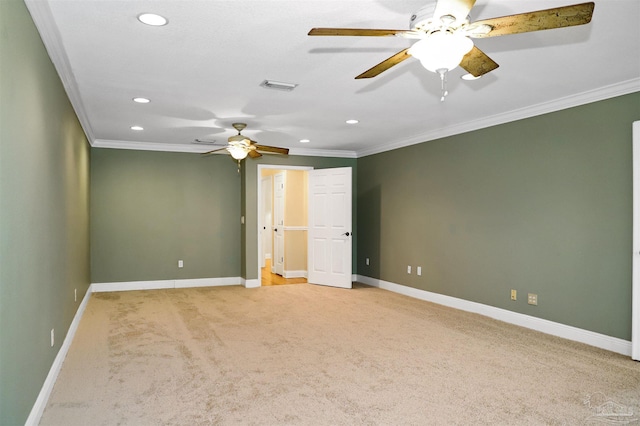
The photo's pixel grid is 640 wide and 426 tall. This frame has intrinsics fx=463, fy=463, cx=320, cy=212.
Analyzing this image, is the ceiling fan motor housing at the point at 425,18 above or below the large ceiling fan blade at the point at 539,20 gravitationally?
above

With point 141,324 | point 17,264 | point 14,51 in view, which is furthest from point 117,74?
point 141,324

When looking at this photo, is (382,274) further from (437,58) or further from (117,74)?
(437,58)

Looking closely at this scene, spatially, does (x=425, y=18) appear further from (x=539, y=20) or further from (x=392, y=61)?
(x=539, y=20)

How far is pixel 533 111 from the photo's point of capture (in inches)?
199

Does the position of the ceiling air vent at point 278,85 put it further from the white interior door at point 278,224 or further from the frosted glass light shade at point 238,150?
the white interior door at point 278,224

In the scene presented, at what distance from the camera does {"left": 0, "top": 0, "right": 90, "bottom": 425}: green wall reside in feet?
7.08

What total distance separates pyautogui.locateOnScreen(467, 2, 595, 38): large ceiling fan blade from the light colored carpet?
2.25 meters

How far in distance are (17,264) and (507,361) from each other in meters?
3.70

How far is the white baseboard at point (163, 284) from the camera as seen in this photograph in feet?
24.2

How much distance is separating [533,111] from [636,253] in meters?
1.84

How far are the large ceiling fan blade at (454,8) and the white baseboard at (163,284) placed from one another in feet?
21.6

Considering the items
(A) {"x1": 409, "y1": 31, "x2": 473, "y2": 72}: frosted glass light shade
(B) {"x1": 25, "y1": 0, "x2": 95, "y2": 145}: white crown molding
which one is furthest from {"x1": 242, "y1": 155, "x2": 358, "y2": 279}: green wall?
(A) {"x1": 409, "y1": 31, "x2": 473, "y2": 72}: frosted glass light shade

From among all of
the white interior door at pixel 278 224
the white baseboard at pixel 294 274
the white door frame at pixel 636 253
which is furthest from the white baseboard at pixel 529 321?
the white interior door at pixel 278 224

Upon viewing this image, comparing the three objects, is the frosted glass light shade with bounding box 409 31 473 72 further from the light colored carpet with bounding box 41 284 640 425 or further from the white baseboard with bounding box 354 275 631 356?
the white baseboard with bounding box 354 275 631 356
